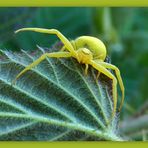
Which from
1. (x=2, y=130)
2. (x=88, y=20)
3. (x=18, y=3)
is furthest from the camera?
(x=88, y=20)

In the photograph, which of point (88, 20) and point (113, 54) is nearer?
point (113, 54)

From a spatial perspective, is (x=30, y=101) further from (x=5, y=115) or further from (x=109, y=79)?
(x=109, y=79)

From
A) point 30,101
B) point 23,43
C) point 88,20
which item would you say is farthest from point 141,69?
point 30,101

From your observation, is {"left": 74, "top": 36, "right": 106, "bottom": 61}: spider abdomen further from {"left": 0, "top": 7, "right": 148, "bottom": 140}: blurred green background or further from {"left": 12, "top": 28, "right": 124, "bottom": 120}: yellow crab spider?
{"left": 0, "top": 7, "right": 148, "bottom": 140}: blurred green background

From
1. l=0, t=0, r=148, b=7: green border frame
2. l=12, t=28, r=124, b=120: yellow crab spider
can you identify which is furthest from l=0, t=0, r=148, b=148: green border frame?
l=12, t=28, r=124, b=120: yellow crab spider

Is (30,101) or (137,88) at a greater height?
(137,88)

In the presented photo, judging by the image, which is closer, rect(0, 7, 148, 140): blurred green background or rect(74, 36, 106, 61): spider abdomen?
rect(74, 36, 106, 61): spider abdomen

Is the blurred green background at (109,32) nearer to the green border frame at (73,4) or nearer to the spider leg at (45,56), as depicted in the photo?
the green border frame at (73,4)
